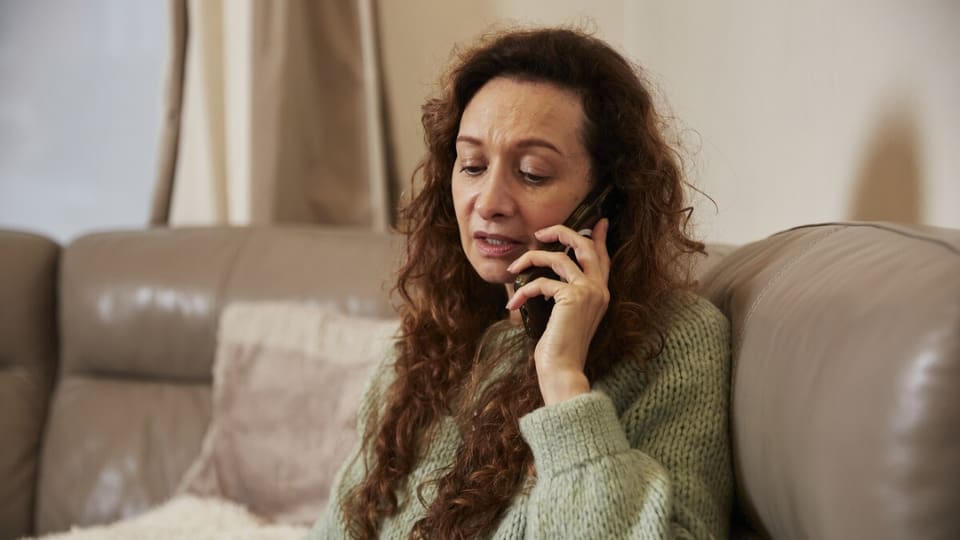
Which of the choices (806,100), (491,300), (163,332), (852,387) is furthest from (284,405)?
(852,387)

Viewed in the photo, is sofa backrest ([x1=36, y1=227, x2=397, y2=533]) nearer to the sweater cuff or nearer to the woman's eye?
the woman's eye

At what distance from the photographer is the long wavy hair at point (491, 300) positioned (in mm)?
1219

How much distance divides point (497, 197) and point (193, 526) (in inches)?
38.8

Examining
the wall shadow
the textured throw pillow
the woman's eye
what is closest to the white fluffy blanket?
the textured throw pillow

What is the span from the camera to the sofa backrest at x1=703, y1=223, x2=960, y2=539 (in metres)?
0.72

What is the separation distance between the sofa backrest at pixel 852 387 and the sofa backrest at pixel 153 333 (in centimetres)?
104

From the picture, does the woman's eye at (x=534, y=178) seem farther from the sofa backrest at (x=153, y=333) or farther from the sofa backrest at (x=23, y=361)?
the sofa backrest at (x=23, y=361)

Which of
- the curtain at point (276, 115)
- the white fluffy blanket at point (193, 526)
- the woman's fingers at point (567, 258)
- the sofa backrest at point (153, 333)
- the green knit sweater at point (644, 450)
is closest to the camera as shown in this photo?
the green knit sweater at point (644, 450)

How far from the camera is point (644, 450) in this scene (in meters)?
1.16

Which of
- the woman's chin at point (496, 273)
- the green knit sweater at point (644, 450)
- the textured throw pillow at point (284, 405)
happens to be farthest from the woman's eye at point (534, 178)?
the textured throw pillow at point (284, 405)

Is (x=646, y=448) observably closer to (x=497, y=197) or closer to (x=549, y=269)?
(x=549, y=269)

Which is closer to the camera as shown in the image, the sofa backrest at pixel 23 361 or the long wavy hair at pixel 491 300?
the long wavy hair at pixel 491 300

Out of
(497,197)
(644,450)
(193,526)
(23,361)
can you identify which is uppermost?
(497,197)

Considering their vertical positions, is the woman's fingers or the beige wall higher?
the beige wall
